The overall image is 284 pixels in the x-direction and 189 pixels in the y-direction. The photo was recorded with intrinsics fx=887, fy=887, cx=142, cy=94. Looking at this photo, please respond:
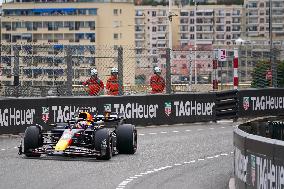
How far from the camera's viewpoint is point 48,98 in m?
25.1

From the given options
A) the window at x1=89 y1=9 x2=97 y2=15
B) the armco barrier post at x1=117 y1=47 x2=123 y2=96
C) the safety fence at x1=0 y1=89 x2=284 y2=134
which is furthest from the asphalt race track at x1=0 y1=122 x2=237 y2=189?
the window at x1=89 y1=9 x2=97 y2=15

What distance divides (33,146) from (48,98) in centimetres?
708

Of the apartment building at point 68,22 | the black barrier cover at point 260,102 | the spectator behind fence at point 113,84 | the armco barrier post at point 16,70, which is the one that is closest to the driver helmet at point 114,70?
the spectator behind fence at point 113,84

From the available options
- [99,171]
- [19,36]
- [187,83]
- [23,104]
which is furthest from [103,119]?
[19,36]

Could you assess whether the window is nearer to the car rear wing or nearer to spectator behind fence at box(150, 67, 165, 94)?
spectator behind fence at box(150, 67, 165, 94)

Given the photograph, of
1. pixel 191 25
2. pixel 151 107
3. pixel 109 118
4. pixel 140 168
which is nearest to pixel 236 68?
pixel 151 107

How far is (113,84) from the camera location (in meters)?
27.9

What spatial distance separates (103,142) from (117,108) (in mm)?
9016

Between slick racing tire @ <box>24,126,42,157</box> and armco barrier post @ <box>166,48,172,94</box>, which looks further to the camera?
armco barrier post @ <box>166,48,172,94</box>

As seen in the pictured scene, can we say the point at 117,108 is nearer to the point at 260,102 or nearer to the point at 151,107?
the point at 151,107

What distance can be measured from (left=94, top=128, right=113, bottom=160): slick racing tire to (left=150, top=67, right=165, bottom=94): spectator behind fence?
10687 millimetres

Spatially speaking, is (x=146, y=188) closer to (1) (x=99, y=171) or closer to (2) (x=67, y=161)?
(1) (x=99, y=171)

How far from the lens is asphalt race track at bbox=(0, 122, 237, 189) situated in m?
14.5

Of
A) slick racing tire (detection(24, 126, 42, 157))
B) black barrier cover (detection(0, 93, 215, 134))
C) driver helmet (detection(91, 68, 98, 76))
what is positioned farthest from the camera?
driver helmet (detection(91, 68, 98, 76))
